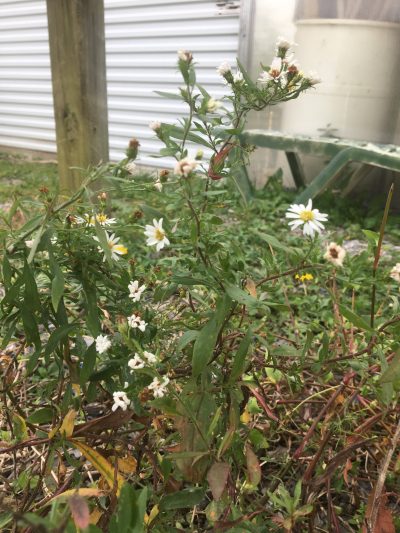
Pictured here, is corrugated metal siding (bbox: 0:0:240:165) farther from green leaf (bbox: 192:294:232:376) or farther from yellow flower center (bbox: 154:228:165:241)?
green leaf (bbox: 192:294:232:376)

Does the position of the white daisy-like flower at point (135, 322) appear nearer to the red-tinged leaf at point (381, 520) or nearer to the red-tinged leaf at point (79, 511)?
the red-tinged leaf at point (79, 511)

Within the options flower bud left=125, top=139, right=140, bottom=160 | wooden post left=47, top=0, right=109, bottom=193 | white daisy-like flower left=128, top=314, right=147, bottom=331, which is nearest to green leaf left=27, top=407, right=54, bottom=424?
white daisy-like flower left=128, top=314, right=147, bottom=331

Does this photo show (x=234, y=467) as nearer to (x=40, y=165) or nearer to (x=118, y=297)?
(x=118, y=297)

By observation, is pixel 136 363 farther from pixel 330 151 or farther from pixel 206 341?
pixel 330 151

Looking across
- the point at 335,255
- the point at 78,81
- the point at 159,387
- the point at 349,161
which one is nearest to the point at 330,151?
the point at 349,161

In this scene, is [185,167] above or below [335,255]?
above

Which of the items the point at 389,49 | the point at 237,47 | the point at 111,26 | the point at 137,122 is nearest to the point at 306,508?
the point at 389,49
